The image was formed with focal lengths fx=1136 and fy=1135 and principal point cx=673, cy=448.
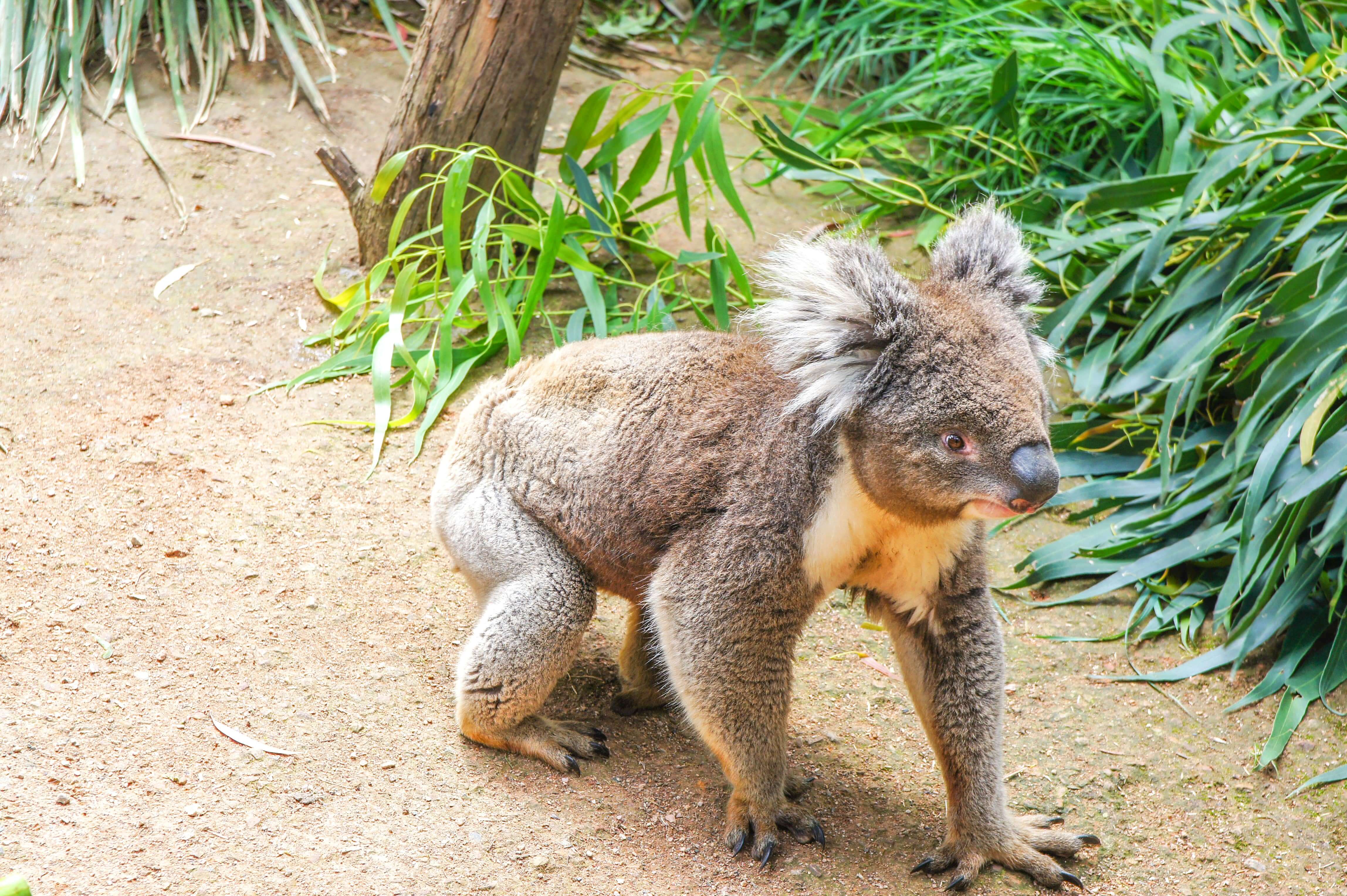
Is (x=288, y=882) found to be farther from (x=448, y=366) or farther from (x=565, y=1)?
(x=565, y=1)

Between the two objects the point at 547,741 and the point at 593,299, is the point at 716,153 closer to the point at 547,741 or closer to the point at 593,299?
the point at 593,299

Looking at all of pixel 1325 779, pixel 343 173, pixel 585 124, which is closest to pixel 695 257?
pixel 585 124

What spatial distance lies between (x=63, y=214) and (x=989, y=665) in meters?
4.34

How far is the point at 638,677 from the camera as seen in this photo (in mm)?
3285

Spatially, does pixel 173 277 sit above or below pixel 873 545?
below

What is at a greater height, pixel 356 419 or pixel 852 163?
pixel 852 163

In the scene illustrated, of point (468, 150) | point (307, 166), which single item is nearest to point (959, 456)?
point (468, 150)

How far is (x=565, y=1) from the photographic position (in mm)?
4523

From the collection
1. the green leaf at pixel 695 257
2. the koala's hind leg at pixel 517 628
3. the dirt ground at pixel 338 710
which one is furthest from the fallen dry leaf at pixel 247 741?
the green leaf at pixel 695 257

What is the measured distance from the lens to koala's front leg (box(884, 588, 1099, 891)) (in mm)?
2750

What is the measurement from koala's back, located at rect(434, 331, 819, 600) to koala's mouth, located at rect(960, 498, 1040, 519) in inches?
14.9

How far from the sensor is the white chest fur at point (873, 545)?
2586mm

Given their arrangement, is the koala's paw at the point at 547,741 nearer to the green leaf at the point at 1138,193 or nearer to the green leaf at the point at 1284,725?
the green leaf at the point at 1284,725

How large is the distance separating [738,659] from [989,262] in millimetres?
1116
